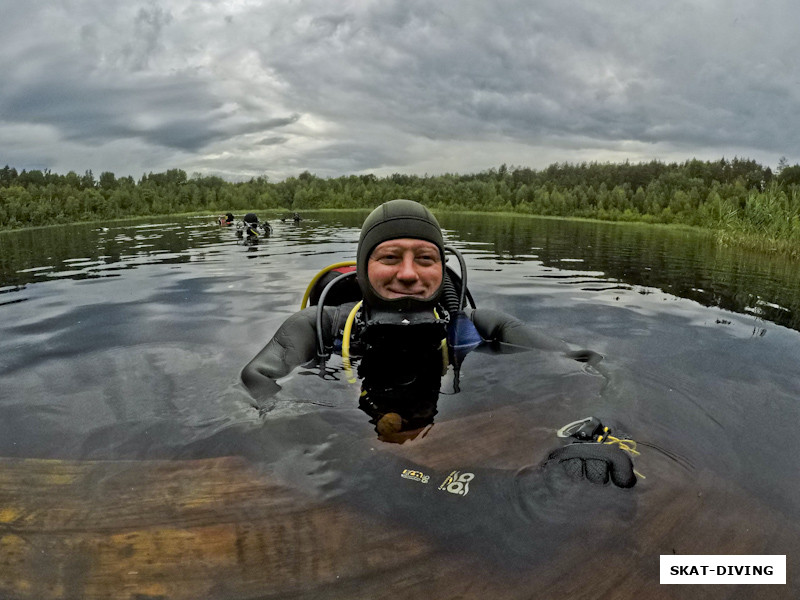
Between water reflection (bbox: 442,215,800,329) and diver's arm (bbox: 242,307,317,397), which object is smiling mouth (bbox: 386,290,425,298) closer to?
diver's arm (bbox: 242,307,317,397)

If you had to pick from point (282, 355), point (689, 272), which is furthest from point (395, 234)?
point (689, 272)

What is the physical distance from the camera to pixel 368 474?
2646mm

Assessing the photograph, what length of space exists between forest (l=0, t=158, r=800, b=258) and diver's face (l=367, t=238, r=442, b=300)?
1749 centimetres

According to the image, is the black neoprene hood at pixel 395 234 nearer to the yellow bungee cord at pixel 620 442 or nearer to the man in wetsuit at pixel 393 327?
the man in wetsuit at pixel 393 327

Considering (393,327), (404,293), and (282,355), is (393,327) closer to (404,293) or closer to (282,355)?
(404,293)

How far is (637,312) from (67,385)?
7.57 meters

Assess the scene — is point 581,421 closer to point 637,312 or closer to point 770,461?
point 770,461

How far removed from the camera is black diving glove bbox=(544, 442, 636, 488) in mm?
2465

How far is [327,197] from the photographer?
9475 centimetres

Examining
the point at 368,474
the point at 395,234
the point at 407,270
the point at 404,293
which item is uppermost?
the point at 395,234

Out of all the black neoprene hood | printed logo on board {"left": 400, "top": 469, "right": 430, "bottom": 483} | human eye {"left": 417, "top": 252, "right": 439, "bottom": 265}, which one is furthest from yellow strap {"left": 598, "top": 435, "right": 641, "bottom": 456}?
human eye {"left": 417, "top": 252, "right": 439, "bottom": 265}

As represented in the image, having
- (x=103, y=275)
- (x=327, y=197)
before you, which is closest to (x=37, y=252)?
(x=103, y=275)

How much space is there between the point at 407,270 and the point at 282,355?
1258mm

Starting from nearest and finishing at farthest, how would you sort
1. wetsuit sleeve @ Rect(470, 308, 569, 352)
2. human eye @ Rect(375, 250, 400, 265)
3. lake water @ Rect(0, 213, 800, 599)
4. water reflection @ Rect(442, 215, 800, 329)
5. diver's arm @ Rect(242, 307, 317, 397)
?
lake water @ Rect(0, 213, 800, 599)
diver's arm @ Rect(242, 307, 317, 397)
human eye @ Rect(375, 250, 400, 265)
wetsuit sleeve @ Rect(470, 308, 569, 352)
water reflection @ Rect(442, 215, 800, 329)
